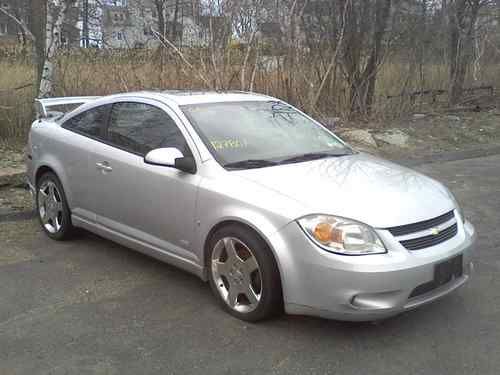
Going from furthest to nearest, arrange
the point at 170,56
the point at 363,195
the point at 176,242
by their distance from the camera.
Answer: the point at 170,56 → the point at 176,242 → the point at 363,195

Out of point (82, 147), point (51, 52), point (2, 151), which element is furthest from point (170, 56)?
point (82, 147)

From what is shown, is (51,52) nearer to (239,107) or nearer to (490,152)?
(239,107)

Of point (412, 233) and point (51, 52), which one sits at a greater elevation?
point (51, 52)

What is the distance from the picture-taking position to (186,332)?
3.71m

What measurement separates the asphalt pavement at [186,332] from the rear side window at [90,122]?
45.8 inches

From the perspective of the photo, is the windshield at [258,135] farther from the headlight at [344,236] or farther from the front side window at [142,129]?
the headlight at [344,236]

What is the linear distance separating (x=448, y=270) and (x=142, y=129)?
2566mm

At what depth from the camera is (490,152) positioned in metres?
10.9

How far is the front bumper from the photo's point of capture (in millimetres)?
3348

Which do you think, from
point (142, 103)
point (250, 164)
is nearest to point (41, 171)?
point (142, 103)

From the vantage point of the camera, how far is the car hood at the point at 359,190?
352cm

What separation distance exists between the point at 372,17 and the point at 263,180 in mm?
9901

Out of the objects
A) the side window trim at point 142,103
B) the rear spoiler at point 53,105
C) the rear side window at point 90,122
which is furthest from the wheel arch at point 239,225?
the rear spoiler at point 53,105

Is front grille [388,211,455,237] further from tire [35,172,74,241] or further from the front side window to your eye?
tire [35,172,74,241]
